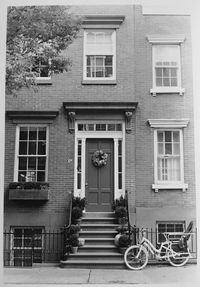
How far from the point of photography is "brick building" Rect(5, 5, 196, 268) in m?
6.93

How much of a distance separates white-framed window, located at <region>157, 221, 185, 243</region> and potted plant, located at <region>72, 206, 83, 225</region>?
1.15 m

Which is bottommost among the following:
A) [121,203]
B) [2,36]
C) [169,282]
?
[169,282]

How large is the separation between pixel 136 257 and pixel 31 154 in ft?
6.90

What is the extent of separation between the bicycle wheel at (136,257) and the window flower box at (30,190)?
144 centimetres

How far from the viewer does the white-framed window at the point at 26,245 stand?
22.2 ft

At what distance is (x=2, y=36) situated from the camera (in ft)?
22.0

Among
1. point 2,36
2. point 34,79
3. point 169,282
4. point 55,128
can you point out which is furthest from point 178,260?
point 2,36

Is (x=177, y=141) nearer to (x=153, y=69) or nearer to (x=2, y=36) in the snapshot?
(x=153, y=69)

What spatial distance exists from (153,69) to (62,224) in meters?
2.62

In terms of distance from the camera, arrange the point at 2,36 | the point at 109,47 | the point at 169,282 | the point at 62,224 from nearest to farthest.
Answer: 1. the point at 169,282
2. the point at 2,36
3. the point at 62,224
4. the point at 109,47

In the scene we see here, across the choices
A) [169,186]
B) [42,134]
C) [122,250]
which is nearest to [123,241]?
[122,250]

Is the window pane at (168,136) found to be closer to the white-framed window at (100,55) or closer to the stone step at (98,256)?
the white-framed window at (100,55)

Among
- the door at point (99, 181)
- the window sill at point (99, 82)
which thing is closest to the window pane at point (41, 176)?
the door at point (99, 181)

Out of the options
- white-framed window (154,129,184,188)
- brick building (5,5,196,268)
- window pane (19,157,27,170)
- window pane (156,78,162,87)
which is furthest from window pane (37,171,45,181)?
A: window pane (156,78,162,87)
